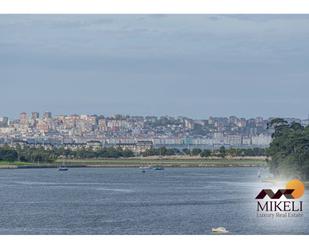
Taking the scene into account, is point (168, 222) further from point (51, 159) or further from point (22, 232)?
point (51, 159)

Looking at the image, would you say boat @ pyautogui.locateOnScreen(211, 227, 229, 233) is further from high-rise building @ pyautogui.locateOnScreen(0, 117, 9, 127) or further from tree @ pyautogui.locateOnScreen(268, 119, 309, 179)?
high-rise building @ pyautogui.locateOnScreen(0, 117, 9, 127)

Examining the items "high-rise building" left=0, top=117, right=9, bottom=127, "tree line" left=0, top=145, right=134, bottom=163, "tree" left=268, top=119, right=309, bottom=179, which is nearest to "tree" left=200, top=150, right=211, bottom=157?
"tree line" left=0, top=145, right=134, bottom=163

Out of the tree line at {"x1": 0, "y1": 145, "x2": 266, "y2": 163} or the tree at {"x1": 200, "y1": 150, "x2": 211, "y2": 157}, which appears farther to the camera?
the tree line at {"x1": 0, "y1": 145, "x2": 266, "y2": 163}

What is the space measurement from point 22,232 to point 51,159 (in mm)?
26027

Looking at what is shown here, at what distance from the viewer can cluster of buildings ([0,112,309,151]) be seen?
84.2 ft

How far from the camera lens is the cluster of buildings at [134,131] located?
2566 cm

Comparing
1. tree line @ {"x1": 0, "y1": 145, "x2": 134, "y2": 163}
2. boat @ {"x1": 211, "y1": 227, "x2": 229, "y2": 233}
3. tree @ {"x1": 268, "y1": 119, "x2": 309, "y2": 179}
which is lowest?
boat @ {"x1": 211, "y1": 227, "x2": 229, "y2": 233}

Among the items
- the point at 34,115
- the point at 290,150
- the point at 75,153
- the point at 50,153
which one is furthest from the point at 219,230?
the point at 75,153

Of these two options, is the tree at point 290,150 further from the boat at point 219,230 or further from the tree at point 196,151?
the tree at point 196,151

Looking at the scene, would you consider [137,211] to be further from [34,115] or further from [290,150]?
[34,115]

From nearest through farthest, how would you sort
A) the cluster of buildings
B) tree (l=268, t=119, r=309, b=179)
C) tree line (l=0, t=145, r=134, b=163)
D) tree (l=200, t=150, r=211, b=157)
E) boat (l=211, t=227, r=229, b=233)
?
1. boat (l=211, t=227, r=229, b=233)
2. tree (l=268, t=119, r=309, b=179)
3. the cluster of buildings
4. tree (l=200, t=150, r=211, b=157)
5. tree line (l=0, t=145, r=134, b=163)

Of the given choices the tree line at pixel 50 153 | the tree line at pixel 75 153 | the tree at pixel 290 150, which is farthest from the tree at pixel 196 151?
the tree at pixel 290 150
